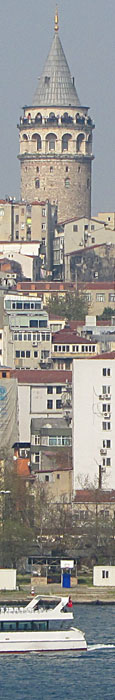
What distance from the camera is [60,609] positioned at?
48781 mm

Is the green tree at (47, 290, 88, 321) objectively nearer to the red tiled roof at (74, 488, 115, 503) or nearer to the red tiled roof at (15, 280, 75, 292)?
the red tiled roof at (15, 280, 75, 292)

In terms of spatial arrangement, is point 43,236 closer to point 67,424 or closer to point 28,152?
point 28,152

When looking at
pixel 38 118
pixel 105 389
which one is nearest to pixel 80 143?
pixel 38 118

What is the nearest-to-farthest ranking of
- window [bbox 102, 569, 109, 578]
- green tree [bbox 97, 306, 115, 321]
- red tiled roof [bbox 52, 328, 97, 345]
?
window [bbox 102, 569, 109, 578]
red tiled roof [bbox 52, 328, 97, 345]
green tree [bbox 97, 306, 115, 321]

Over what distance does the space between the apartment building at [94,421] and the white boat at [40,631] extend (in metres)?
14.6

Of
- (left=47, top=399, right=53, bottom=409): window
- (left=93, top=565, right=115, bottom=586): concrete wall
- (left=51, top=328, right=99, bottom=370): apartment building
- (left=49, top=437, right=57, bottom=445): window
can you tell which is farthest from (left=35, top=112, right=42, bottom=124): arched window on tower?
(left=93, top=565, right=115, bottom=586): concrete wall

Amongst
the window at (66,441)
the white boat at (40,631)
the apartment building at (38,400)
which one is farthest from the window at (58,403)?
the white boat at (40,631)

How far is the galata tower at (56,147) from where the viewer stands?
11638 centimetres

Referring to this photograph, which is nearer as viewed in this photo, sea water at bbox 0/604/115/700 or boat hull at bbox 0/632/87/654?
sea water at bbox 0/604/115/700

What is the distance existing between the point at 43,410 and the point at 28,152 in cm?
4608

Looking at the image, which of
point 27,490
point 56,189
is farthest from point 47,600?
point 56,189

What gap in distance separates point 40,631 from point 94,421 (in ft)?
52.0

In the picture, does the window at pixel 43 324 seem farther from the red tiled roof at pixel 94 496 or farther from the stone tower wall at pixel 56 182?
the stone tower wall at pixel 56 182

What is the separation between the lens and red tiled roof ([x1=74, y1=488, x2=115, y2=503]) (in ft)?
202
